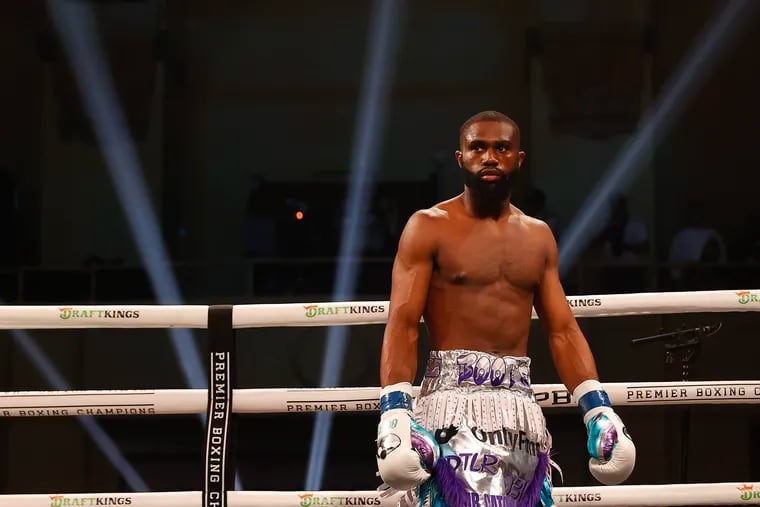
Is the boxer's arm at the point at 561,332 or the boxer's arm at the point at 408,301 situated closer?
the boxer's arm at the point at 408,301

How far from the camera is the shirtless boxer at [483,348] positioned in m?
2.19

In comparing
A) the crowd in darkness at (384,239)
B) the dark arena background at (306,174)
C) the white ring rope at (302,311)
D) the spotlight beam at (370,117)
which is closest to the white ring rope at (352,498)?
the white ring rope at (302,311)

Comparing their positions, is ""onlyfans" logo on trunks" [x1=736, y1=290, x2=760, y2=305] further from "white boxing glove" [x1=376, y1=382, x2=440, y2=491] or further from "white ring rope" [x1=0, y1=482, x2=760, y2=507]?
"white boxing glove" [x1=376, y1=382, x2=440, y2=491]

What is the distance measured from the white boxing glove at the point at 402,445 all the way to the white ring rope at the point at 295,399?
0.81 metres

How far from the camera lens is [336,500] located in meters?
2.94

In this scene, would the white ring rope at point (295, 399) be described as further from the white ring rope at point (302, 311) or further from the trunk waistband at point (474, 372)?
the trunk waistband at point (474, 372)

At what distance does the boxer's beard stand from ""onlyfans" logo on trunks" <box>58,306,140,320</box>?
1261 millimetres

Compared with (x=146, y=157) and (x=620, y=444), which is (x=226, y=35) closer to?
(x=146, y=157)

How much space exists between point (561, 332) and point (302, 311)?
→ 935 millimetres

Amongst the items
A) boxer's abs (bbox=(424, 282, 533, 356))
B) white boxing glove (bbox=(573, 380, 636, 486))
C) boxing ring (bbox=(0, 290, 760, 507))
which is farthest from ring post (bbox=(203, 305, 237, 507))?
white boxing glove (bbox=(573, 380, 636, 486))

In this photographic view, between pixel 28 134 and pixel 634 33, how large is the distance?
4956mm

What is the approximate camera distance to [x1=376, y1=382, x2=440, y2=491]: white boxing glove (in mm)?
2035

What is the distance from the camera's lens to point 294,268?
23.0ft

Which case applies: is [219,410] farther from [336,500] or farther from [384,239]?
[384,239]
